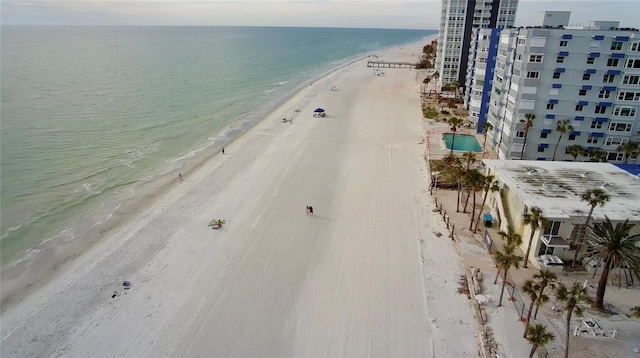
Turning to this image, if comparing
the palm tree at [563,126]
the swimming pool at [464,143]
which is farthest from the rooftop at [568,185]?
the swimming pool at [464,143]

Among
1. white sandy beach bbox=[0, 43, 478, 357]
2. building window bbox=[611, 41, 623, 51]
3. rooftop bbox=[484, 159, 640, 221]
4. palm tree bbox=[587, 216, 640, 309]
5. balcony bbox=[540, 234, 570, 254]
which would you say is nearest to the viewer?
palm tree bbox=[587, 216, 640, 309]

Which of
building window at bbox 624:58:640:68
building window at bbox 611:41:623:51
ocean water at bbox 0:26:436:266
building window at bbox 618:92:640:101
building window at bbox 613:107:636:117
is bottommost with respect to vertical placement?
ocean water at bbox 0:26:436:266

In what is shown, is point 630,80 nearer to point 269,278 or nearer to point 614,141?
point 614,141

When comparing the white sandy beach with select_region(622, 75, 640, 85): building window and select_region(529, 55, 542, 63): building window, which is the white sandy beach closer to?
select_region(529, 55, 542, 63): building window

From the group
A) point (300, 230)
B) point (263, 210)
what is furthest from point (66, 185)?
point (300, 230)

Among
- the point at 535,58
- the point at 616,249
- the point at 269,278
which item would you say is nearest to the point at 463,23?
the point at 535,58

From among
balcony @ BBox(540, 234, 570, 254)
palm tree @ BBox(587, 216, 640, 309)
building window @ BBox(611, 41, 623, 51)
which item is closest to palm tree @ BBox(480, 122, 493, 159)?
building window @ BBox(611, 41, 623, 51)

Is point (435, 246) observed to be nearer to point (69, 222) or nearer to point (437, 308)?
point (437, 308)

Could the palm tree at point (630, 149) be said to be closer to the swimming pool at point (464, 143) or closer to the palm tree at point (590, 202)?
the swimming pool at point (464, 143)

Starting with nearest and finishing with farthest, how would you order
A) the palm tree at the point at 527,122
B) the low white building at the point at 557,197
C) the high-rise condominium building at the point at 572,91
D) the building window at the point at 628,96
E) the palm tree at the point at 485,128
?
the low white building at the point at 557,197 < the high-rise condominium building at the point at 572,91 < the building window at the point at 628,96 < the palm tree at the point at 527,122 < the palm tree at the point at 485,128
